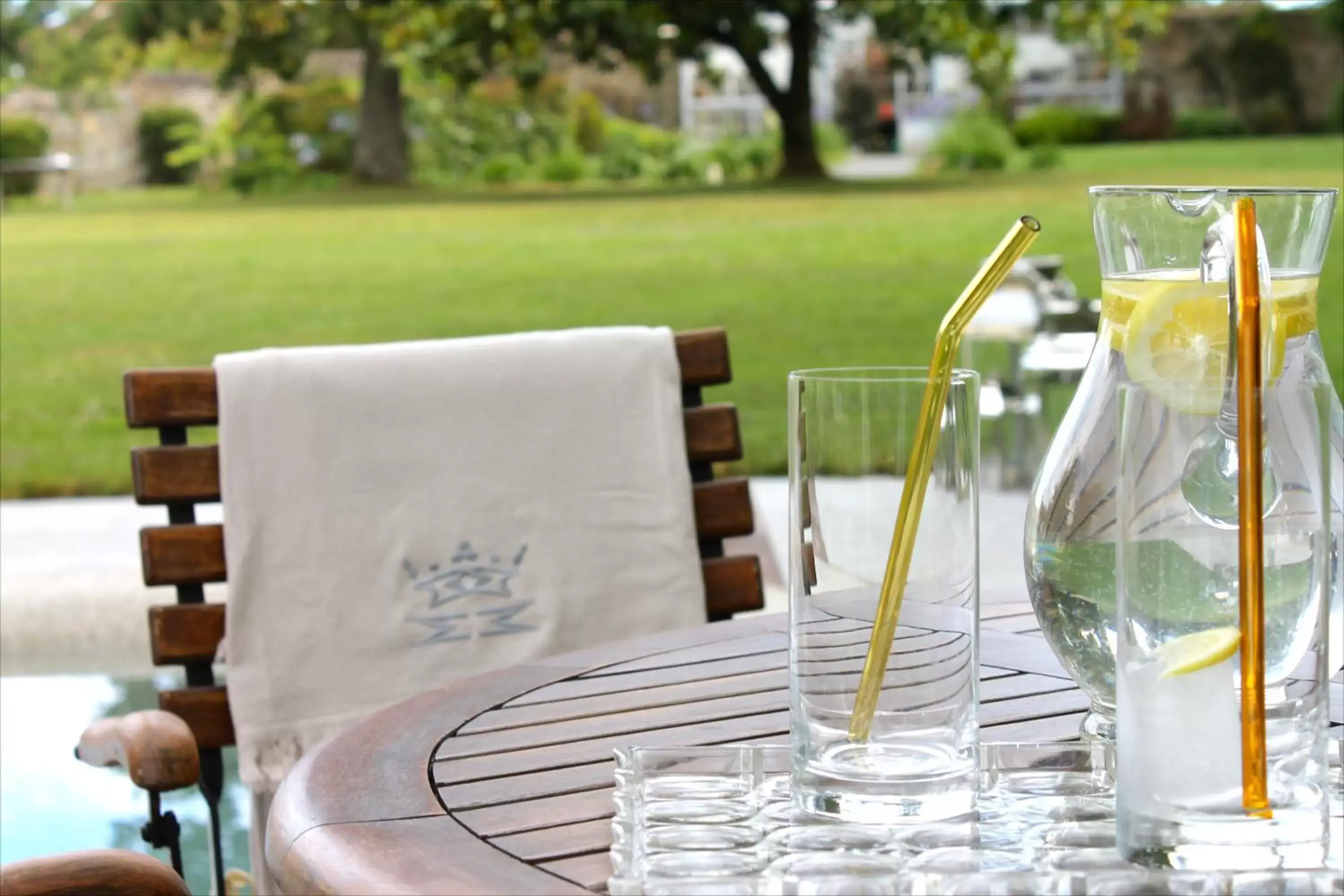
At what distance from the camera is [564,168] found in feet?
13.7

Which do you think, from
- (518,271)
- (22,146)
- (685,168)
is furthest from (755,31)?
(22,146)

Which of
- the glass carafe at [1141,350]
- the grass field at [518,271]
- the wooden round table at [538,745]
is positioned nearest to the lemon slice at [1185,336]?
the glass carafe at [1141,350]

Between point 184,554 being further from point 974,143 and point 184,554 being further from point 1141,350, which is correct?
point 974,143

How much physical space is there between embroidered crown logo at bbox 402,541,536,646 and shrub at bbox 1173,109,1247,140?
3.12 m

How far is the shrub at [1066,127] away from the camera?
13.3 ft

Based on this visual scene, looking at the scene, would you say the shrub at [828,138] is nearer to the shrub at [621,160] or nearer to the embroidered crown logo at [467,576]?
the shrub at [621,160]

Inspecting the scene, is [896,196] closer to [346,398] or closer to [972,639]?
[346,398]

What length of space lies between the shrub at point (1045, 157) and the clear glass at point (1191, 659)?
3764 millimetres

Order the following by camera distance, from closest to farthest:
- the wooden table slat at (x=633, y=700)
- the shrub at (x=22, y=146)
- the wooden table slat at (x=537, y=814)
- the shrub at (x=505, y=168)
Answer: the wooden table slat at (x=537, y=814) → the wooden table slat at (x=633, y=700) → the shrub at (x=22, y=146) → the shrub at (x=505, y=168)

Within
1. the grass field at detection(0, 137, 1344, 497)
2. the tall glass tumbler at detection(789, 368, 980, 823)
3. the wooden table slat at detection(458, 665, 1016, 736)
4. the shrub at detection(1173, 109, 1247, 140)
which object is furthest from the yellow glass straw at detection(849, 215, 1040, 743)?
the shrub at detection(1173, 109, 1247, 140)

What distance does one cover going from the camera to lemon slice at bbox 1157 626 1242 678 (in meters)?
0.44

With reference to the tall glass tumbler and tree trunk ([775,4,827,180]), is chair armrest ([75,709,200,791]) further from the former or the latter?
tree trunk ([775,4,827,180])

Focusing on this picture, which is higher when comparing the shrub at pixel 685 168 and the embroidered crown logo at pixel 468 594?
the shrub at pixel 685 168

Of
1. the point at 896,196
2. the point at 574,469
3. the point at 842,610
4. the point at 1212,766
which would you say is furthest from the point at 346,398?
the point at 896,196
